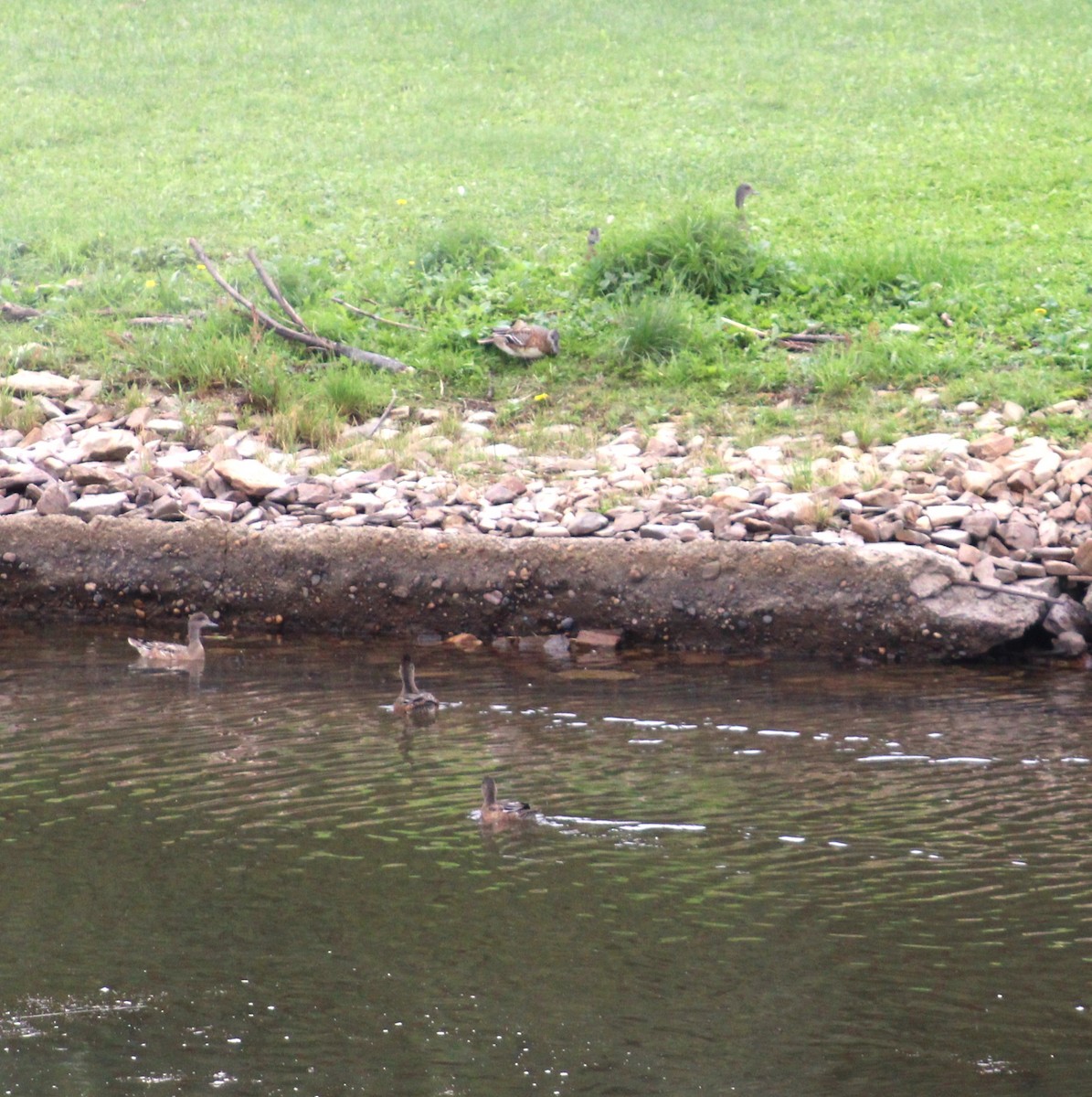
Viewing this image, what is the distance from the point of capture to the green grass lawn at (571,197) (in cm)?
1420

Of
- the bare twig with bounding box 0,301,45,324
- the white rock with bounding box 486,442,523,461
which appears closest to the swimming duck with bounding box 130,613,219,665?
the white rock with bounding box 486,442,523,461

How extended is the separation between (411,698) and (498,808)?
6.55 feet

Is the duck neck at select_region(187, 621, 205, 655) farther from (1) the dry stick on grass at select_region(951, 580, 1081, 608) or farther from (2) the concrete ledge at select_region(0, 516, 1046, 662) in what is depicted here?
(1) the dry stick on grass at select_region(951, 580, 1081, 608)

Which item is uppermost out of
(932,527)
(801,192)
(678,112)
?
(678,112)

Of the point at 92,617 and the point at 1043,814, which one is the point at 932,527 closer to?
the point at 1043,814

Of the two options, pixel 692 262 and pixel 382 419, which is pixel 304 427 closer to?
pixel 382 419

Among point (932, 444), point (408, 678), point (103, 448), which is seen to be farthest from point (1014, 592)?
point (103, 448)

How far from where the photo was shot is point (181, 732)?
29.0 ft

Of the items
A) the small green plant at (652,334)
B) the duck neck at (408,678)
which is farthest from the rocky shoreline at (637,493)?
the duck neck at (408,678)

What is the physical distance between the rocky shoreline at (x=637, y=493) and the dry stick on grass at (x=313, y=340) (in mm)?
1074

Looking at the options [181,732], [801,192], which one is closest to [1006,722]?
[181,732]

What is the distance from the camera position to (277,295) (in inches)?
604

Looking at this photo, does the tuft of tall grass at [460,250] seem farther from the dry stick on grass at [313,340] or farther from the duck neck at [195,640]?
the duck neck at [195,640]

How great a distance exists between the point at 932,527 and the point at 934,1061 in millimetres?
6407
